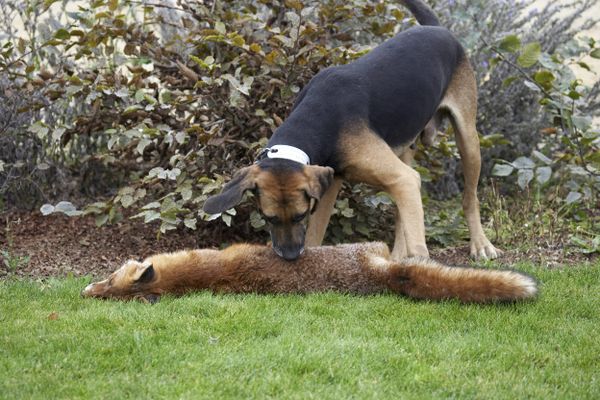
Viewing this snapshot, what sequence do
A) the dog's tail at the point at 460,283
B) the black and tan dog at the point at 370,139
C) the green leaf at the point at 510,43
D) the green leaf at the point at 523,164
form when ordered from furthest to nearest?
the green leaf at the point at 523,164, the green leaf at the point at 510,43, the black and tan dog at the point at 370,139, the dog's tail at the point at 460,283

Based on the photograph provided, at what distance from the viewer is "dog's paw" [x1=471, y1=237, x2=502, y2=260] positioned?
719 centimetres

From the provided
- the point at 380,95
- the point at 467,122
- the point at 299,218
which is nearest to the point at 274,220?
the point at 299,218

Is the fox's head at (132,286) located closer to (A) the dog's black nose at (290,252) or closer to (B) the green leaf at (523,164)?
(A) the dog's black nose at (290,252)

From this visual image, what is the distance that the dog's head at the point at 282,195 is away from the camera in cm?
566

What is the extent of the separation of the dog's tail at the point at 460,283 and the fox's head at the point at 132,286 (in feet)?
5.02

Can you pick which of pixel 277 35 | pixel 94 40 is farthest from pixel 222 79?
pixel 94 40

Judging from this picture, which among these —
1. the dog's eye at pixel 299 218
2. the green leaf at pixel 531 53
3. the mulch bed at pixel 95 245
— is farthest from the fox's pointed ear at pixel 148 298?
the green leaf at pixel 531 53

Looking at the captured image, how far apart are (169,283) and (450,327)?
1.79 meters

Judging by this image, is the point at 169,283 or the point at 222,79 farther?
the point at 222,79

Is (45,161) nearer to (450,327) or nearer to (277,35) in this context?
(277,35)

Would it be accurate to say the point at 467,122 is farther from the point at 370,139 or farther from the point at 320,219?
the point at 320,219

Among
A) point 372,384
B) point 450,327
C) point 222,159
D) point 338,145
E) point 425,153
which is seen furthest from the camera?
point 425,153

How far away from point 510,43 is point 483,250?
5.93 ft

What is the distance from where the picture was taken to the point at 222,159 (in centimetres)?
745
